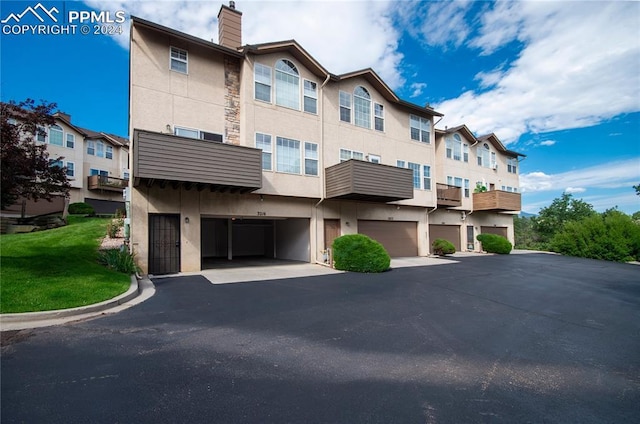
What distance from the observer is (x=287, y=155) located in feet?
48.3

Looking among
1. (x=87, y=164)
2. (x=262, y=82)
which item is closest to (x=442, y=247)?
(x=262, y=82)

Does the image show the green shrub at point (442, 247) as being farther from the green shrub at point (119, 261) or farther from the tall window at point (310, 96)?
the green shrub at point (119, 261)

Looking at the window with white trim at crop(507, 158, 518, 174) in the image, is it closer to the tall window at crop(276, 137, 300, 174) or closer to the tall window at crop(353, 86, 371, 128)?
the tall window at crop(353, 86, 371, 128)

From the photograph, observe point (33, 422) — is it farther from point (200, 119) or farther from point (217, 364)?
point (200, 119)

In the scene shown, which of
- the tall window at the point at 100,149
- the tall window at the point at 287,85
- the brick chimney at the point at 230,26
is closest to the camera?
the brick chimney at the point at 230,26

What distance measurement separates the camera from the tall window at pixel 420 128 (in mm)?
20345

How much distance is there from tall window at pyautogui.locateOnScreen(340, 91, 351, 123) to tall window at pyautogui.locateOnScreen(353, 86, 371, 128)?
43 centimetres

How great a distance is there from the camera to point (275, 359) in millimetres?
4496

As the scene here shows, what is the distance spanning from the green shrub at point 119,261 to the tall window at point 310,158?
8165 millimetres

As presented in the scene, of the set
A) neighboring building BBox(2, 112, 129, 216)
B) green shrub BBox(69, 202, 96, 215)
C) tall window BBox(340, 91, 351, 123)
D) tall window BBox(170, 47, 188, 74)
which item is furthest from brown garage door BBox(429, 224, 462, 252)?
green shrub BBox(69, 202, 96, 215)

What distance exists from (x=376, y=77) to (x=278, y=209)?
945cm

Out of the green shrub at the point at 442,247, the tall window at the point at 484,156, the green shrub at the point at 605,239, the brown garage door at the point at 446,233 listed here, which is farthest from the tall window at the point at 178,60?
the green shrub at the point at 605,239

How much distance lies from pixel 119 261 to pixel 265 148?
23.4 feet

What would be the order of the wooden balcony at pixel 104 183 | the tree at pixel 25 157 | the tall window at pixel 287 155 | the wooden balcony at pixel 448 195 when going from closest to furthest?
1. the tree at pixel 25 157
2. the tall window at pixel 287 155
3. the wooden balcony at pixel 448 195
4. the wooden balcony at pixel 104 183
